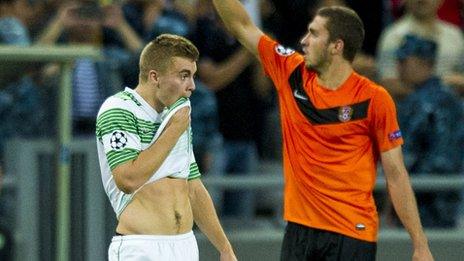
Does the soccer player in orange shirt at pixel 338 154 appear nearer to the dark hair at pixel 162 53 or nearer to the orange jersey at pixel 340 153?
the orange jersey at pixel 340 153

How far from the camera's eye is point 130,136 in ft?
20.7

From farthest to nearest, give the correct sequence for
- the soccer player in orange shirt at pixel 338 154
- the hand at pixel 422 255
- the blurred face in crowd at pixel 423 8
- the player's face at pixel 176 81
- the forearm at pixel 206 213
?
the blurred face in crowd at pixel 423 8
the soccer player in orange shirt at pixel 338 154
the hand at pixel 422 255
the forearm at pixel 206 213
the player's face at pixel 176 81

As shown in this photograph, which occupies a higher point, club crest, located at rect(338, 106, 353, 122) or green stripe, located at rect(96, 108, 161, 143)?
club crest, located at rect(338, 106, 353, 122)

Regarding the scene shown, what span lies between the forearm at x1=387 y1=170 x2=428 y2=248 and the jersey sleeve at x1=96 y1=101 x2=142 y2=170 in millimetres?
1647

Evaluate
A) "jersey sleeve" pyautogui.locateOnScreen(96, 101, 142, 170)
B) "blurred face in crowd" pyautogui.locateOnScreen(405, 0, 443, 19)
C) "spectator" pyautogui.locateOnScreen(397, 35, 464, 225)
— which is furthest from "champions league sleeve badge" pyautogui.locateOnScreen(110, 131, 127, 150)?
"blurred face in crowd" pyautogui.locateOnScreen(405, 0, 443, 19)

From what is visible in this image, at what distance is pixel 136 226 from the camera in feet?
21.1

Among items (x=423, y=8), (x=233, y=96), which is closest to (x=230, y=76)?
(x=233, y=96)

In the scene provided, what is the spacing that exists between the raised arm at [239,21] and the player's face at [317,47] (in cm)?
39

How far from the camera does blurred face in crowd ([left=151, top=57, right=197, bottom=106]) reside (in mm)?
6359

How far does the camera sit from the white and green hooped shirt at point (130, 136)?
6273mm

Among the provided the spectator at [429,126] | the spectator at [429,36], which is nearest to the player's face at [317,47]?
the spectator at [429,126]

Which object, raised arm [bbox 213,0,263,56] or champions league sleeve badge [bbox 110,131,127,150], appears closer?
champions league sleeve badge [bbox 110,131,127,150]

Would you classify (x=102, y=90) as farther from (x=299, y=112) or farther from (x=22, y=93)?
(x=299, y=112)

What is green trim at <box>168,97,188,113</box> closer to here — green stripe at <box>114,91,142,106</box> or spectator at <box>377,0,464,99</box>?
green stripe at <box>114,91,142,106</box>
